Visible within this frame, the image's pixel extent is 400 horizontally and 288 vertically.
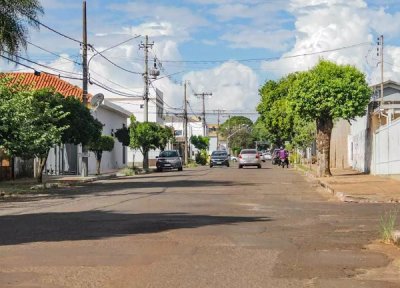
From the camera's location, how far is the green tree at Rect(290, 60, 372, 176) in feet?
96.1

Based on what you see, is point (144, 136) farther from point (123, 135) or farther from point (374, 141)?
point (374, 141)

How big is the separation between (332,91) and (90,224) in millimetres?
18074

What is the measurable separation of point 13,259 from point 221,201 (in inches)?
422

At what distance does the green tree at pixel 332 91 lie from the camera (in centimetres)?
2928

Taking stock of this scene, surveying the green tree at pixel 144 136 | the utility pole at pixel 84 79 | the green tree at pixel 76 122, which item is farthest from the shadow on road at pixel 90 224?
the green tree at pixel 144 136

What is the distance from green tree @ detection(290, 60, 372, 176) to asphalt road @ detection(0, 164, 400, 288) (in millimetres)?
11282

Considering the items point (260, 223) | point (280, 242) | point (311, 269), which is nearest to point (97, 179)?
point (260, 223)

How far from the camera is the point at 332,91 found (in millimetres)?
29250

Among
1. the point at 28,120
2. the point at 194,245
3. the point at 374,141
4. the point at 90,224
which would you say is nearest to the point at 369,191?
the point at 90,224

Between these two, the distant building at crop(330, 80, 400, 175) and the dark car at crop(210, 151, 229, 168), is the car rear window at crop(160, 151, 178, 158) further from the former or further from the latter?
the distant building at crop(330, 80, 400, 175)

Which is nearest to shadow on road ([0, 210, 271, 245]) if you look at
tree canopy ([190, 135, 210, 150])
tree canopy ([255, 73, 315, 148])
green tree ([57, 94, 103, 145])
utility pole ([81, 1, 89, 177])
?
green tree ([57, 94, 103, 145])

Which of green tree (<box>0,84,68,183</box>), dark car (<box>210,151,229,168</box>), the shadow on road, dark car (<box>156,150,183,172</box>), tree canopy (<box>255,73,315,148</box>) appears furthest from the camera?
tree canopy (<box>255,73,315,148</box>)

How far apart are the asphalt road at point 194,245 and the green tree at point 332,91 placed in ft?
37.0

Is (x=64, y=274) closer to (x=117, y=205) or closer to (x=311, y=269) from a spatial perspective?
(x=311, y=269)
